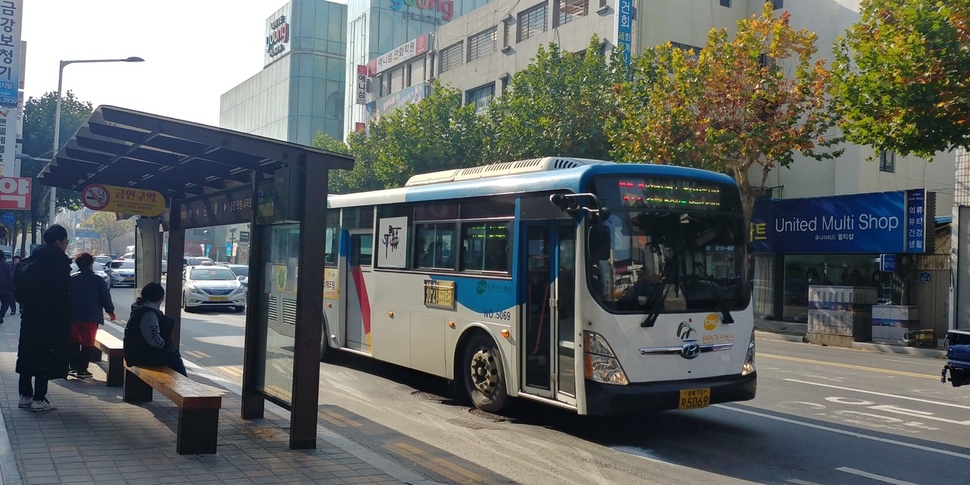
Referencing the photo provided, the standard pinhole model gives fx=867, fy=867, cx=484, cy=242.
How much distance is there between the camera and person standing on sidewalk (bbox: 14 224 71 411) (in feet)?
27.7

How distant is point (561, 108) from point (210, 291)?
12560 mm

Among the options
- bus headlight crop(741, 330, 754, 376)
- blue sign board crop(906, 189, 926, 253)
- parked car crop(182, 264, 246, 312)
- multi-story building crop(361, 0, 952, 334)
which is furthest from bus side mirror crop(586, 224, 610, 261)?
parked car crop(182, 264, 246, 312)

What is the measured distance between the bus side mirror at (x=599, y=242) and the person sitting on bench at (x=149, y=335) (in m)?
4.24

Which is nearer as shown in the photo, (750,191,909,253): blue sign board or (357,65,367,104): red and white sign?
(750,191,909,253): blue sign board

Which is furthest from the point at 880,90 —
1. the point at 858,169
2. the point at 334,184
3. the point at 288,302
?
the point at 334,184

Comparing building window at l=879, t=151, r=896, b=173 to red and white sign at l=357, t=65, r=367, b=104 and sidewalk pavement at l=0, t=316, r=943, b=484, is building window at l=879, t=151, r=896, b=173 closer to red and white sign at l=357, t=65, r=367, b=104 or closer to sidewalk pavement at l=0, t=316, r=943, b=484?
sidewalk pavement at l=0, t=316, r=943, b=484

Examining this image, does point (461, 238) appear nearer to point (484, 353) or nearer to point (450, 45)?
point (484, 353)

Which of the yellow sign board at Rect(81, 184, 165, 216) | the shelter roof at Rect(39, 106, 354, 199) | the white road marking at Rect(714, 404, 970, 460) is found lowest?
the white road marking at Rect(714, 404, 970, 460)

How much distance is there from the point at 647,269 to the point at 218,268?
22668mm

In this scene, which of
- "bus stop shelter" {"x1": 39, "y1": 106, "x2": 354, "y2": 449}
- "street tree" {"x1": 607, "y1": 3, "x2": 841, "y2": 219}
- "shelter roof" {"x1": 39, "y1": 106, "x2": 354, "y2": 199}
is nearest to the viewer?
"shelter roof" {"x1": 39, "y1": 106, "x2": 354, "y2": 199}

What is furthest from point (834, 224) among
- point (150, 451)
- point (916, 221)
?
point (150, 451)

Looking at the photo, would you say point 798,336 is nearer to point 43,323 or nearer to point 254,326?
point 254,326

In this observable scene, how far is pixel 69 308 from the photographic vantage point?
28.5 feet

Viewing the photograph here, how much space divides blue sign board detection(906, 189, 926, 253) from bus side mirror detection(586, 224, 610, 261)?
1885 centimetres
